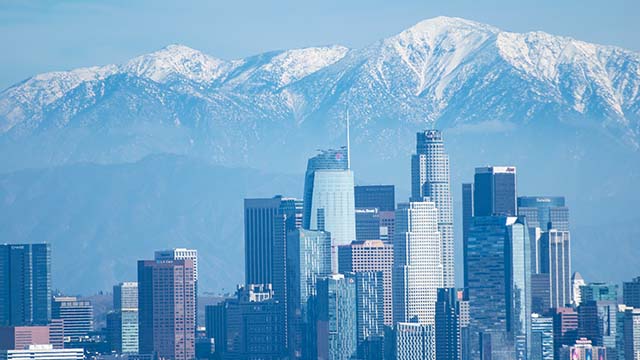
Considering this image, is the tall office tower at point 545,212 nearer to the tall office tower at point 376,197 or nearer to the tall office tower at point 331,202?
the tall office tower at point 376,197

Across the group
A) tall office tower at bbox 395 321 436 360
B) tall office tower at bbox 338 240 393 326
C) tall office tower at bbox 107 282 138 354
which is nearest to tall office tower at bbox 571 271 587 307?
tall office tower at bbox 395 321 436 360

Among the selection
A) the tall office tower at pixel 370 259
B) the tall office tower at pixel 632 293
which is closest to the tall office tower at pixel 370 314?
the tall office tower at pixel 370 259

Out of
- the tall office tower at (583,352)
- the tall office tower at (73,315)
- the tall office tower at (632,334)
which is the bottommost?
the tall office tower at (583,352)

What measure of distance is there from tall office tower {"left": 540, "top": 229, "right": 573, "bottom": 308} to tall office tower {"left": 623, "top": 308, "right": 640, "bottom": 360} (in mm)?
7254

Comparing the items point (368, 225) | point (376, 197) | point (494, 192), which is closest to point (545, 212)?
point (494, 192)

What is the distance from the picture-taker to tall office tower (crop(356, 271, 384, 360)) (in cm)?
11856

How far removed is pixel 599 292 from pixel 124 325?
24.7 meters

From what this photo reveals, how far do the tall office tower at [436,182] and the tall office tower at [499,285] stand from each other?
9.42 meters

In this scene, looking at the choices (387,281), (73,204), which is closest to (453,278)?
(387,281)

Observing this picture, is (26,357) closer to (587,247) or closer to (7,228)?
(587,247)

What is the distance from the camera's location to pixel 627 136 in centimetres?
19950

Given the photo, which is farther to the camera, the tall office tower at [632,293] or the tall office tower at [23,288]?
the tall office tower at [23,288]

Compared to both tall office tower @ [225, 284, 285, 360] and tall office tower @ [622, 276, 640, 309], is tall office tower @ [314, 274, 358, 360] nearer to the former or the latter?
tall office tower @ [225, 284, 285, 360]

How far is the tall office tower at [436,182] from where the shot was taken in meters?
135
